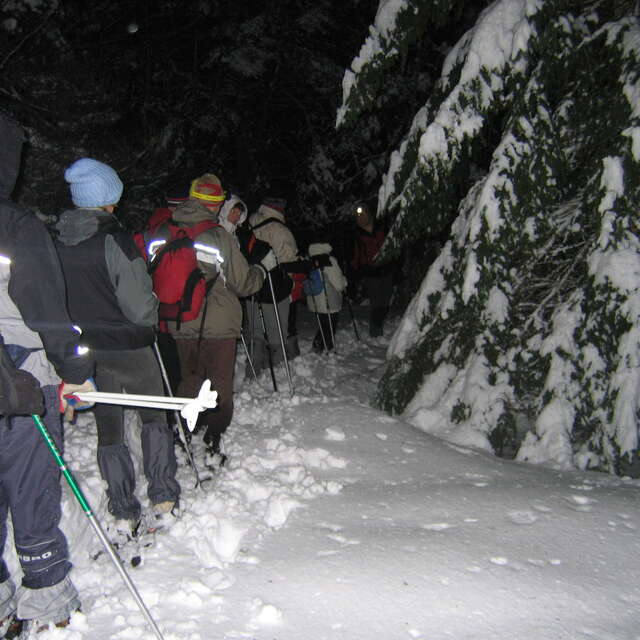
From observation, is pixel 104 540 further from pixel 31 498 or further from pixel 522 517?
pixel 522 517

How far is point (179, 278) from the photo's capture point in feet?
12.9

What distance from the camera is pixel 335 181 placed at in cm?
1266

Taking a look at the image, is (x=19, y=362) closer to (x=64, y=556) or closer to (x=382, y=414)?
(x=64, y=556)

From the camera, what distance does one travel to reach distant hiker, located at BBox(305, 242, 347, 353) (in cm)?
870

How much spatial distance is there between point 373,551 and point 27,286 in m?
2.08

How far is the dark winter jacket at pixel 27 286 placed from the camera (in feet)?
7.27

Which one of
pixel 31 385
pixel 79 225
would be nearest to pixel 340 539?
pixel 31 385

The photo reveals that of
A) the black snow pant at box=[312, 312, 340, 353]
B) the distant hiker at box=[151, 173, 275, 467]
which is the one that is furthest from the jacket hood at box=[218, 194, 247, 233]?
the black snow pant at box=[312, 312, 340, 353]

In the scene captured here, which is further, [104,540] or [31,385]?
[104,540]

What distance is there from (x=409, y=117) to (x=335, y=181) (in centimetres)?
219

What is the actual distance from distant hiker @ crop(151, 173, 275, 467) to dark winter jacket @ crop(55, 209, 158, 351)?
83 centimetres

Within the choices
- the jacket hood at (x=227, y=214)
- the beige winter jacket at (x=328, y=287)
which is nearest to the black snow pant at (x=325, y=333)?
the beige winter jacket at (x=328, y=287)

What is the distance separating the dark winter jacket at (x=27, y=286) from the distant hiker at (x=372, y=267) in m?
7.26

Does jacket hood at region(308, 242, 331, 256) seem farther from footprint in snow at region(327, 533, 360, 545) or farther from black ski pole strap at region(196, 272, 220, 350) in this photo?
footprint in snow at region(327, 533, 360, 545)
